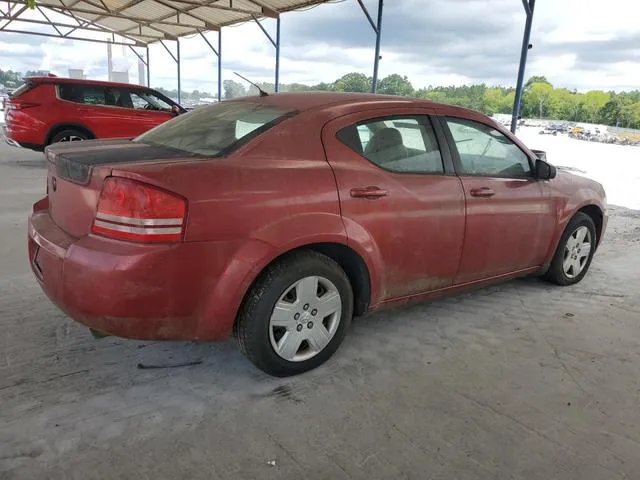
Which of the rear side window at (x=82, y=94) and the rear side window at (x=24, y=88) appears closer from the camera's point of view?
the rear side window at (x=24, y=88)

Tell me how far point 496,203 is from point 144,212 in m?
2.32

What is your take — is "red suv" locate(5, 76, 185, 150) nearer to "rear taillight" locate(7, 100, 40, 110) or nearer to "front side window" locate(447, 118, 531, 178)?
"rear taillight" locate(7, 100, 40, 110)

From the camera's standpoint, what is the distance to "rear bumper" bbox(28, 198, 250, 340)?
7.04 feet

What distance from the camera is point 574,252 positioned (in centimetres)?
428

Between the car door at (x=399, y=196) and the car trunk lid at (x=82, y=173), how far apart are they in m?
0.90

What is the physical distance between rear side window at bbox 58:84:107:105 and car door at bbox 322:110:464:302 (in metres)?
8.73

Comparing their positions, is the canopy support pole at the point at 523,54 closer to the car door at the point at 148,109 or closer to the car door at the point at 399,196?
the car door at the point at 148,109

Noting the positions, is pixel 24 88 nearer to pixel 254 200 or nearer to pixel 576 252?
pixel 254 200

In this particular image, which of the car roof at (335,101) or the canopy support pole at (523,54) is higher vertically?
the canopy support pole at (523,54)

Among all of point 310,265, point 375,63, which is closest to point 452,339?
point 310,265

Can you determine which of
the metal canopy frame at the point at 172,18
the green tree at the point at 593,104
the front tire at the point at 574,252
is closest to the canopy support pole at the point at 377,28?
the metal canopy frame at the point at 172,18

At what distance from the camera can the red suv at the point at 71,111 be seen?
9.45 m

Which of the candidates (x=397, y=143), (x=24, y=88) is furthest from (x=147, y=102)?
(x=397, y=143)

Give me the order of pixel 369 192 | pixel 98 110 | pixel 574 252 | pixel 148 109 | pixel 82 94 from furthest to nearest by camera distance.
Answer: pixel 148 109 → pixel 98 110 → pixel 82 94 → pixel 574 252 → pixel 369 192
